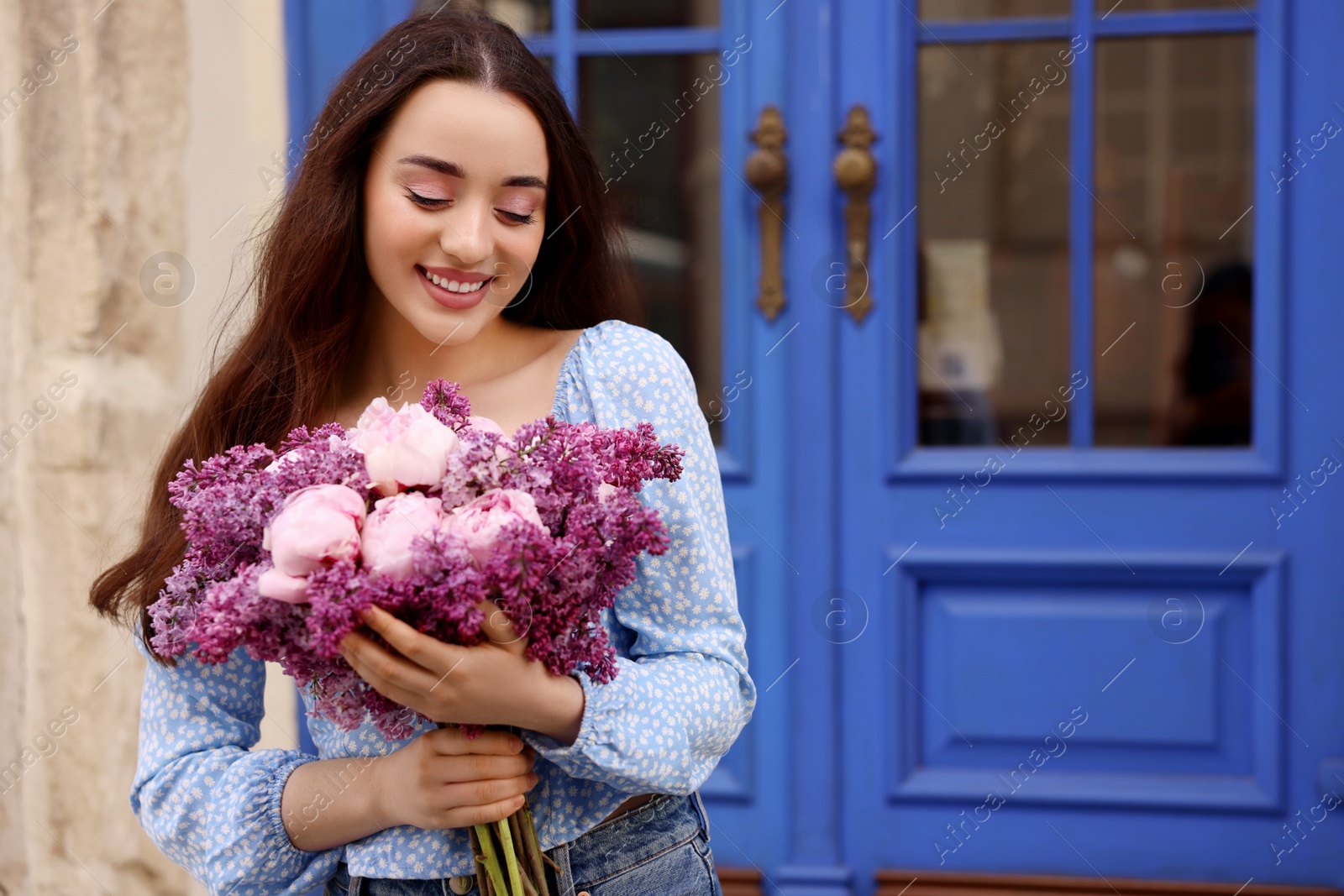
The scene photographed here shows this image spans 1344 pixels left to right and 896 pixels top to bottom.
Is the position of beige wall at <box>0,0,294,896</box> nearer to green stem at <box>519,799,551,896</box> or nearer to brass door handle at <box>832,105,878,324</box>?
brass door handle at <box>832,105,878,324</box>

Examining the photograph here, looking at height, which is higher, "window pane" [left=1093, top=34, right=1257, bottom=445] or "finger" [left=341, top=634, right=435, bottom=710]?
"window pane" [left=1093, top=34, right=1257, bottom=445]

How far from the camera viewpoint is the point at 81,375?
2.21 meters

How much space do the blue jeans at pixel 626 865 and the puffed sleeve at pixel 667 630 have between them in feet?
0.31

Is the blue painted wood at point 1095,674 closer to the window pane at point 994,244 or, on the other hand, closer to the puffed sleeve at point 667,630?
the window pane at point 994,244

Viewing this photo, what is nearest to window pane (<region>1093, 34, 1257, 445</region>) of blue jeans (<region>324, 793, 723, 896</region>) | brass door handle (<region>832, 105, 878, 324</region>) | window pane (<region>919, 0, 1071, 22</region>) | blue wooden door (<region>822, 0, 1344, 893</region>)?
blue wooden door (<region>822, 0, 1344, 893</region>)

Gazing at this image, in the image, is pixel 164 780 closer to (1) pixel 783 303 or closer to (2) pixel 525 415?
(2) pixel 525 415

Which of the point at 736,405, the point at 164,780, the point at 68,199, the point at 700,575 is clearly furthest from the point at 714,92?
the point at 164,780

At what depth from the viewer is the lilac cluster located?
2.76 feet

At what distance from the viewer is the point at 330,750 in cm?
120

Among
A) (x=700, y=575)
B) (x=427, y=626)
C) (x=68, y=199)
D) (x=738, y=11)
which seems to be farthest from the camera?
(x=738, y=11)

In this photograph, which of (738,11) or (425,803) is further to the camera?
(738,11)

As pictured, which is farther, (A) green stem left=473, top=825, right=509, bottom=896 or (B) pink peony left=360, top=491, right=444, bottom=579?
(A) green stem left=473, top=825, right=509, bottom=896

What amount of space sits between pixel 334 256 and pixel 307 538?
0.53 m

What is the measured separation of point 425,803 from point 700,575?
1.11 feet
